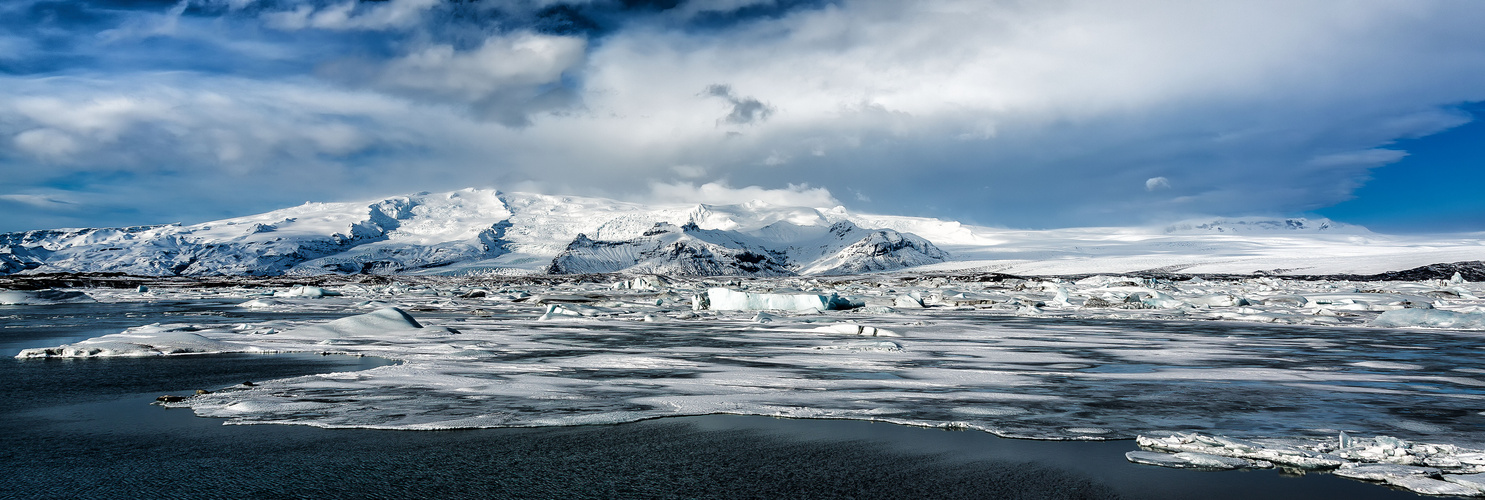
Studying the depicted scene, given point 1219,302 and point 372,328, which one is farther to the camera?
point 1219,302

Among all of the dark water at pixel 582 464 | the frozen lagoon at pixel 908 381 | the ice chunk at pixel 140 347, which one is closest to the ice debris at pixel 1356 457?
the dark water at pixel 582 464

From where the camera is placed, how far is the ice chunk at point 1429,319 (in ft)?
64.8

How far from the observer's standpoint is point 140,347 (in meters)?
12.2

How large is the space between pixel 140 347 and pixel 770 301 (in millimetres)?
21523


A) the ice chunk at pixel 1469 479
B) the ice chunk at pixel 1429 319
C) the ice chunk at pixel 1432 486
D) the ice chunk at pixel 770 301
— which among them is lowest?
the ice chunk at pixel 1432 486

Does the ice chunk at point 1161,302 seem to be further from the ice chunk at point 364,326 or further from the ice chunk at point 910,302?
the ice chunk at point 364,326

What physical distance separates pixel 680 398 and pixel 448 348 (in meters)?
6.68

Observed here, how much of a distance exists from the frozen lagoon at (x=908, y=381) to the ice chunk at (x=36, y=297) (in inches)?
1036

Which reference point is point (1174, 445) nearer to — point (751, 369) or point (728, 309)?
point (751, 369)

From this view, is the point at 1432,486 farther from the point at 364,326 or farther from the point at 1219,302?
the point at 1219,302

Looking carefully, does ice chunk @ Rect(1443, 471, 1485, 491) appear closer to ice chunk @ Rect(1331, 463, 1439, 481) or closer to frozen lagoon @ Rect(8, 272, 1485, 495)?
ice chunk @ Rect(1331, 463, 1439, 481)

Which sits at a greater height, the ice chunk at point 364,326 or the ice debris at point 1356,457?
the ice chunk at point 364,326

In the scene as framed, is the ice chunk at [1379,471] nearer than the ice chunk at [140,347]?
Yes

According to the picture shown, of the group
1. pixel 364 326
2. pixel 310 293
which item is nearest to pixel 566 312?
pixel 364 326
